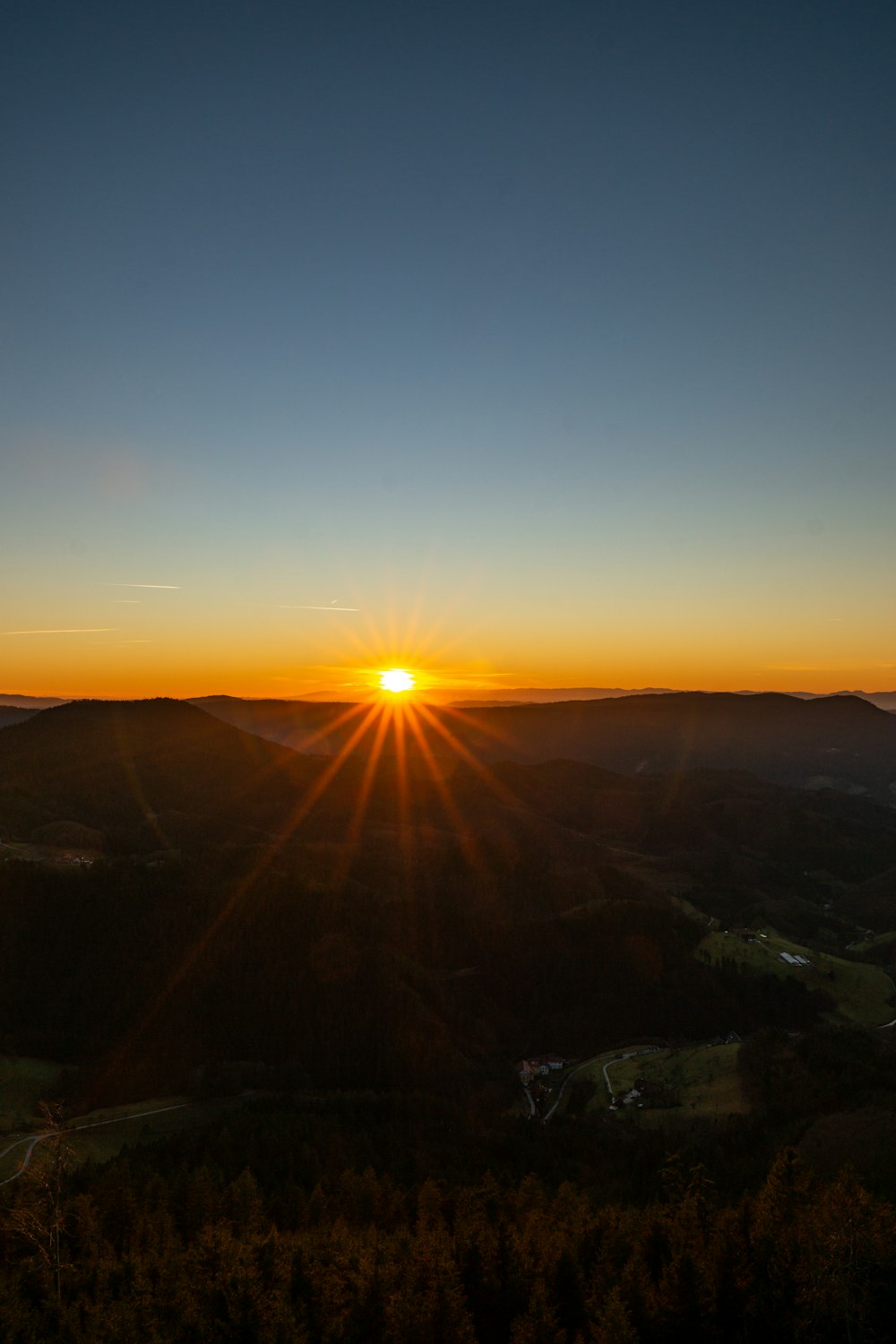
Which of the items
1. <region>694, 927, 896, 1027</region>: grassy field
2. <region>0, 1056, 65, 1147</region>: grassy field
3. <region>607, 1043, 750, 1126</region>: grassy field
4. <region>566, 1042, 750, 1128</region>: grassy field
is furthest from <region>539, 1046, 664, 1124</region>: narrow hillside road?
<region>0, 1056, 65, 1147</region>: grassy field

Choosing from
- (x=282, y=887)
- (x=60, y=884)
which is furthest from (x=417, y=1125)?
(x=60, y=884)

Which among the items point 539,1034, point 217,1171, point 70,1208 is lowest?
point 539,1034

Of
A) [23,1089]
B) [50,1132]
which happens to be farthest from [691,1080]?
[23,1089]

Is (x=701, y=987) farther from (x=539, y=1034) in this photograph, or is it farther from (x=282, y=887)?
(x=282, y=887)

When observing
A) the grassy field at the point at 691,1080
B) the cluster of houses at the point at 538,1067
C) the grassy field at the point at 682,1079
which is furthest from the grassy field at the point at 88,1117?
the grassy field at the point at 691,1080

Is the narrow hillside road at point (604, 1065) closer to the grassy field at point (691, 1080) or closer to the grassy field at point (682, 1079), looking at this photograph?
the grassy field at point (682, 1079)

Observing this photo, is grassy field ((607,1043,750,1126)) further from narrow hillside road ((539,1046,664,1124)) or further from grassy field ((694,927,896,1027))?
grassy field ((694,927,896,1027))

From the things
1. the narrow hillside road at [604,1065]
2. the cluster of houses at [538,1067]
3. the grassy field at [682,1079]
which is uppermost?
the grassy field at [682,1079]
